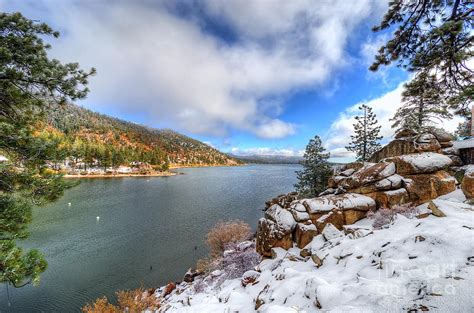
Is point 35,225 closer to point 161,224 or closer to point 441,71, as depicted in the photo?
point 161,224

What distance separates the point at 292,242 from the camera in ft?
38.4

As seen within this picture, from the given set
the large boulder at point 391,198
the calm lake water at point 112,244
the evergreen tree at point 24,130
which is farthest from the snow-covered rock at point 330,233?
the calm lake water at point 112,244

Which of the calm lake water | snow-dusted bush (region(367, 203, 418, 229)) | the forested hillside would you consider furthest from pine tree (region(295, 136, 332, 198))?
the forested hillside

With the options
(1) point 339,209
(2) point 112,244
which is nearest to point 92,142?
(2) point 112,244

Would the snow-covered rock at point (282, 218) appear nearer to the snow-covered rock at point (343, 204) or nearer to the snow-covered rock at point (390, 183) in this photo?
the snow-covered rock at point (343, 204)

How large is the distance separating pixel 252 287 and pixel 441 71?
31.4ft

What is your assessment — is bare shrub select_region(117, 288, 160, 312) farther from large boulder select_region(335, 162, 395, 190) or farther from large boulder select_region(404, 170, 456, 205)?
A: large boulder select_region(404, 170, 456, 205)

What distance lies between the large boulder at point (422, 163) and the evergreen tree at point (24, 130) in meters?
16.7

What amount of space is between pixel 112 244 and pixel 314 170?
1045 inches

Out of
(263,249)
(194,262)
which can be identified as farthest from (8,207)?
(194,262)

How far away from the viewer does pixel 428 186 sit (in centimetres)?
1147

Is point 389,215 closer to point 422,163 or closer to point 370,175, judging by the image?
point 370,175

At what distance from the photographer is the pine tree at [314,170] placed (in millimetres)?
26266

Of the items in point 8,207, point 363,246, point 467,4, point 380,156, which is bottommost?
point 363,246
